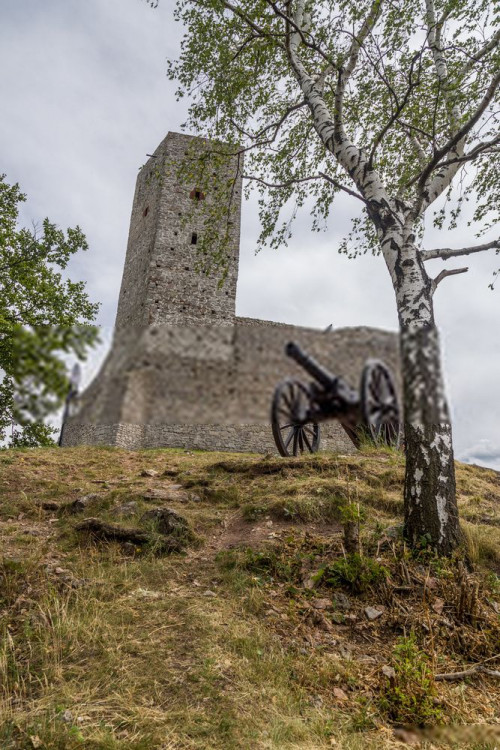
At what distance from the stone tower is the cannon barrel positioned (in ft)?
55.8

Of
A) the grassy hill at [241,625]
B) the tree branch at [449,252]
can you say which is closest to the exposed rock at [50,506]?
the grassy hill at [241,625]

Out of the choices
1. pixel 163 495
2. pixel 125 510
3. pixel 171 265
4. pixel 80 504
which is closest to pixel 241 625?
pixel 125 510

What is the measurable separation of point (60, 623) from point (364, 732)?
240cm

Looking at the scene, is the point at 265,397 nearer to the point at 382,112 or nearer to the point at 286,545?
the point at 286,545

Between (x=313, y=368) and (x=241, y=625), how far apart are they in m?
4.10

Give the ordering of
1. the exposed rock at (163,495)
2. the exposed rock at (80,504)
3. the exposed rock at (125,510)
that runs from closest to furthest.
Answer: the exposed rock at (125,510), the exposed rock at (80,504), the exposed rock at (163,495)

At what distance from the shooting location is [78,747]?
2727 mm

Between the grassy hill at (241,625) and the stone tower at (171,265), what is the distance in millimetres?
12311

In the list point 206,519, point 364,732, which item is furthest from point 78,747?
point 206,519

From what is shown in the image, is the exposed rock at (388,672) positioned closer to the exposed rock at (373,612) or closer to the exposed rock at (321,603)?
the exposed rock at (373,612)

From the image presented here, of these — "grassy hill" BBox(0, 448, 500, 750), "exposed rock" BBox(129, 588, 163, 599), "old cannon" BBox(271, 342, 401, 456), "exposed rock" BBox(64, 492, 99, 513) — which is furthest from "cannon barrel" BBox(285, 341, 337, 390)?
"exposed rock" BBox(64, 492, 99, 513)

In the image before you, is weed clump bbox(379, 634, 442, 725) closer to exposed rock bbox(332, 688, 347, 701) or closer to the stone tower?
exposed rock bbox(332, 688, 347, 701)

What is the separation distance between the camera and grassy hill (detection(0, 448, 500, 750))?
3070 mm

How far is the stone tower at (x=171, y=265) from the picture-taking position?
1812cm
